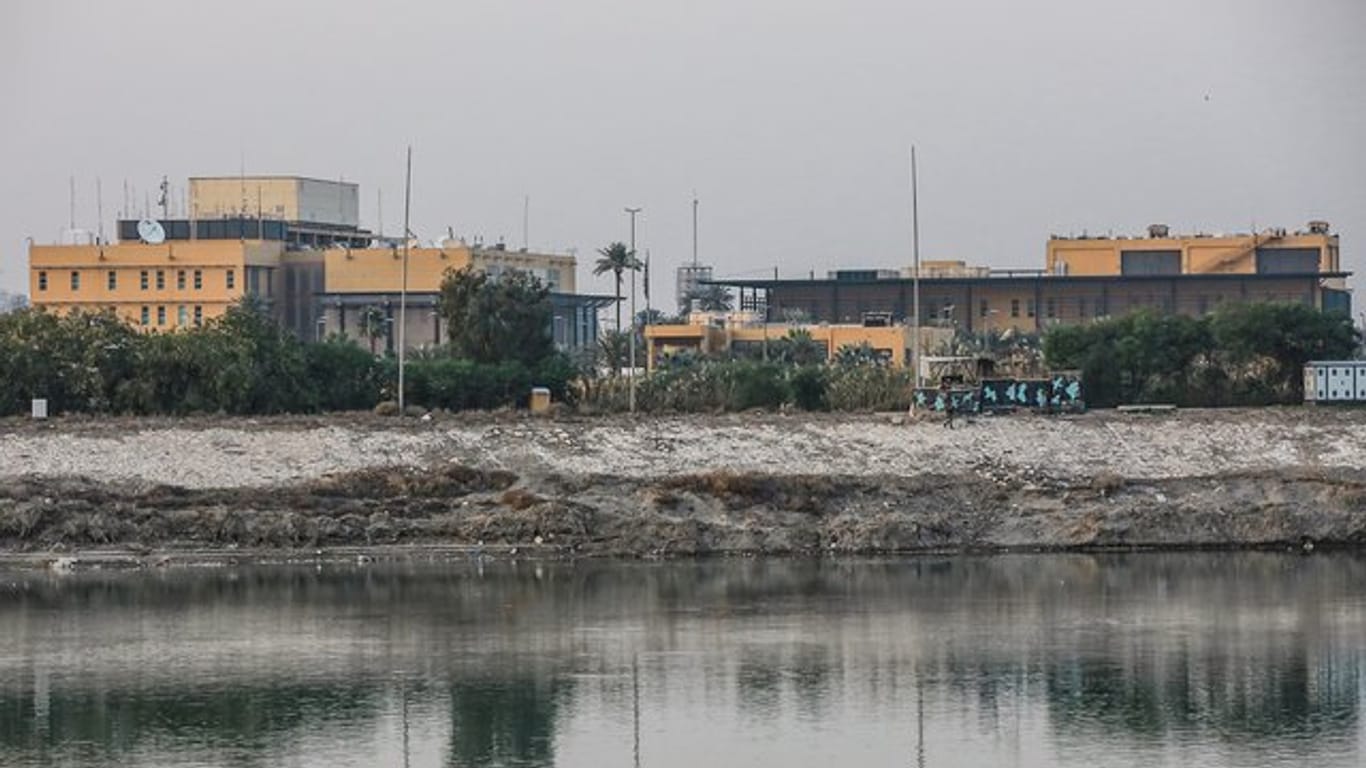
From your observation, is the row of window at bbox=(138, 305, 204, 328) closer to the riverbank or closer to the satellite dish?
the satellite dish

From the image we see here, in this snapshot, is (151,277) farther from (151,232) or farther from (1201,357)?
(1201,357)

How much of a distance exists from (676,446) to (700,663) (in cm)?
3041

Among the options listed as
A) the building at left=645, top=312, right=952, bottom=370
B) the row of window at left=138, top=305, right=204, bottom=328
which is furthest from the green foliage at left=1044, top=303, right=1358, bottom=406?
the row of window at left=138, top=305, right=204, bottom=328

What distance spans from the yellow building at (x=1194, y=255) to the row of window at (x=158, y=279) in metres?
51.9

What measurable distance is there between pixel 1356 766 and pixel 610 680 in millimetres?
15744

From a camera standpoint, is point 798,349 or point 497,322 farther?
point 798,349

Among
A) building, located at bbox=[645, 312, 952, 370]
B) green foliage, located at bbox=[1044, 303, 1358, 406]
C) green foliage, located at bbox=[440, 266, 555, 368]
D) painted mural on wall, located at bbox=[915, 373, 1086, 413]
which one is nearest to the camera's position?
painted mural on wall, located at bbox=[915, 373, 1086, 413]

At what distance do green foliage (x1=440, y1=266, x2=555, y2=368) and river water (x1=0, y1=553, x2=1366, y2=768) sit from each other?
48814mm

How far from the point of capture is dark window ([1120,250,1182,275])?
181875 millimetres

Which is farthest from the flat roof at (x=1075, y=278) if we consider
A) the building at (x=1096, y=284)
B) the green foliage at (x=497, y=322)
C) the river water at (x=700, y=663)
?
the river water at (x=700, y=663)

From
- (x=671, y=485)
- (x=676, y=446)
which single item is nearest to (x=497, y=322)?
(x=676, y=446)

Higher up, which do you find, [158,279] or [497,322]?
[158,279]

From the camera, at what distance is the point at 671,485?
263 feet

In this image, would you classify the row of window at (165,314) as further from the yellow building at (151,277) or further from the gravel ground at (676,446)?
the gravel ground at (676,446)
